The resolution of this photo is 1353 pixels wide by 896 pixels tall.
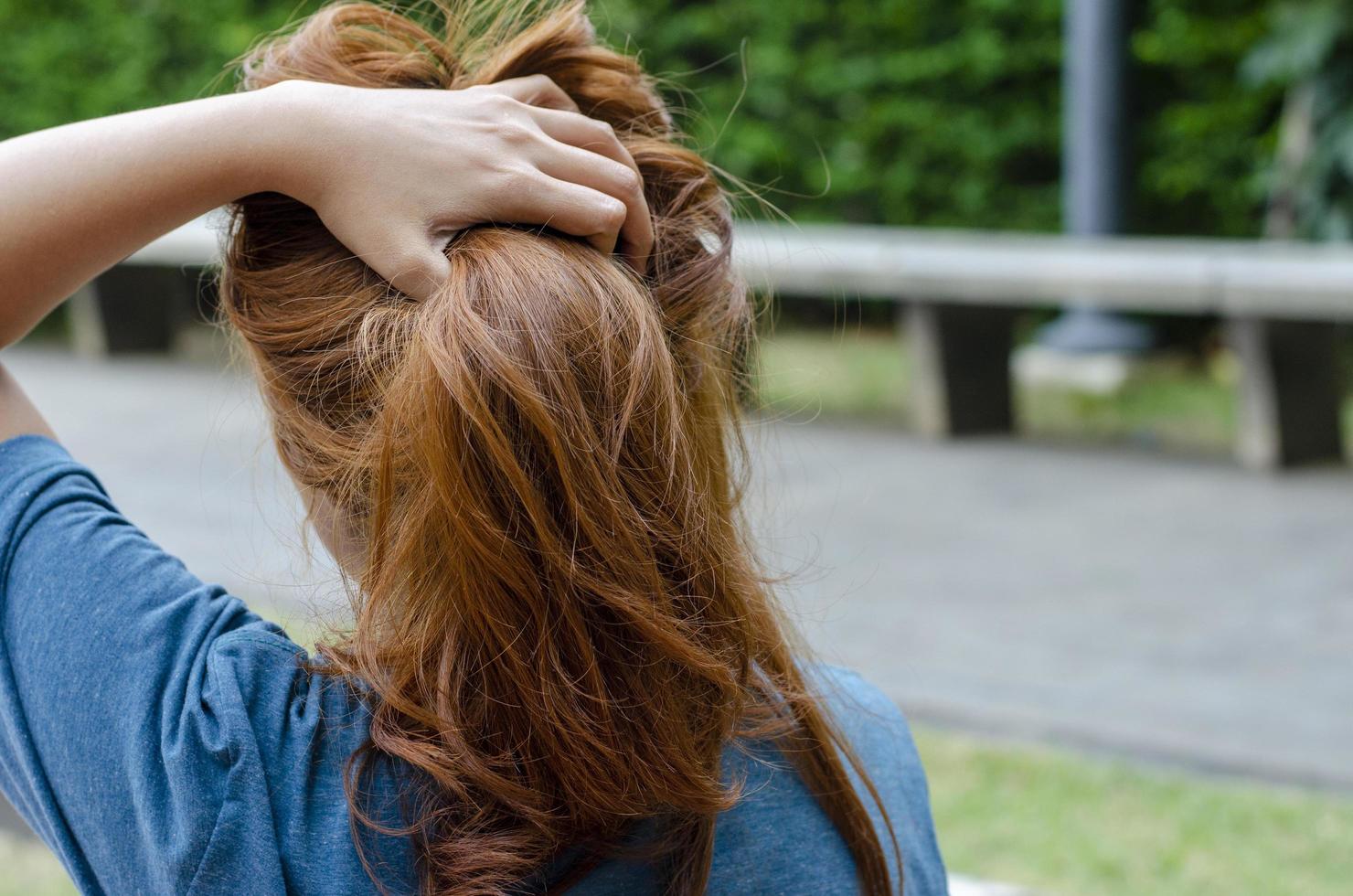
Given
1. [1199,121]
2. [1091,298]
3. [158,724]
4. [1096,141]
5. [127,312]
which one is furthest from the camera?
[127,312]

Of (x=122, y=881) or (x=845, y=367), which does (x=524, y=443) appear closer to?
(x=122, y=881)

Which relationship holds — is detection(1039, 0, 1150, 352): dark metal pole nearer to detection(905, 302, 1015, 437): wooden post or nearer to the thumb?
detection(905, 302, 1015, 437): wooden post

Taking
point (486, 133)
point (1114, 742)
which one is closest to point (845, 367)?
point (1114, 742)

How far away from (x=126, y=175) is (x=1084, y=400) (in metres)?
6.80

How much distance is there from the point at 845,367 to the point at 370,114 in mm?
7508

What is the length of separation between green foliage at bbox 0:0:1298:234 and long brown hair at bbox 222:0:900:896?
6.96 meters

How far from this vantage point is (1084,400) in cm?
744

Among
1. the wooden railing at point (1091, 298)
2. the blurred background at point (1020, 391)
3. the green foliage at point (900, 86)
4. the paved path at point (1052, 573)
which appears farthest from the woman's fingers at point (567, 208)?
the green foliage at point (900, 86)

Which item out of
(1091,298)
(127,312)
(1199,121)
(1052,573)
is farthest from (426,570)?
(127,312)

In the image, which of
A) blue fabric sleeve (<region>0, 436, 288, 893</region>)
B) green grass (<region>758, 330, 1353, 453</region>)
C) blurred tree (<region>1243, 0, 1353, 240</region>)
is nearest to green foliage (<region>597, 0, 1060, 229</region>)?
green grass (<region>758, 330, 1353, 453</region>)

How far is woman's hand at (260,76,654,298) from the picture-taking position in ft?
3.55

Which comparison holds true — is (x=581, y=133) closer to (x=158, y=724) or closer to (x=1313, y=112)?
(x=158, y=724)

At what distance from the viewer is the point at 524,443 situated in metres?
1.01

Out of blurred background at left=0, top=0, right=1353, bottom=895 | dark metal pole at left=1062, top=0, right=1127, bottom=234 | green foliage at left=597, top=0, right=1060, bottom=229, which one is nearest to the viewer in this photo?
blurred background at left=0, top=0, right=1353, bottom=895
